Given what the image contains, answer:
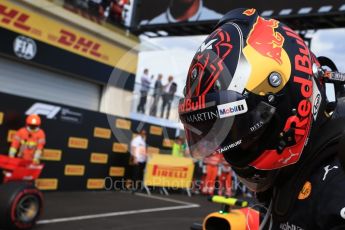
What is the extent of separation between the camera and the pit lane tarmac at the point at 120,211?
712cm

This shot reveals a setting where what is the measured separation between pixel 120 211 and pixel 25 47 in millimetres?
6575

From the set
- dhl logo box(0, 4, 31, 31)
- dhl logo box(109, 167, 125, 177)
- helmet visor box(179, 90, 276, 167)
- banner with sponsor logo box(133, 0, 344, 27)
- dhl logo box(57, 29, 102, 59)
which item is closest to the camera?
helmet visor box(179, 90, 276, 167)

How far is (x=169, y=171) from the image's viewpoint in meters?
12.3

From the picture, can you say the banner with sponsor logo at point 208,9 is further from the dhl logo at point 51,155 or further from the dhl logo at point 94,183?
the dhl logo at point 51,155

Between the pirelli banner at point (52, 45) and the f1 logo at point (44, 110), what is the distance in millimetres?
3171

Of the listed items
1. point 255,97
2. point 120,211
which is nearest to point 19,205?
point 120,211

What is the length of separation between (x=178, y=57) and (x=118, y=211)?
7.02 metres

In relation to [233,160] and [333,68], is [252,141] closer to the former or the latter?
[233,160]

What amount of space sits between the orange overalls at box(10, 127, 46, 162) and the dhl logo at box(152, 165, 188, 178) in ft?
13.1

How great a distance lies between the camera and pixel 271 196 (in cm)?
155

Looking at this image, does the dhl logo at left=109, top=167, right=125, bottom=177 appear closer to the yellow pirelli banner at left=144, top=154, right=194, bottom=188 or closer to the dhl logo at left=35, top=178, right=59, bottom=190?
the yellow pirelli banner at left=144, top=154, right=194, bottom=188

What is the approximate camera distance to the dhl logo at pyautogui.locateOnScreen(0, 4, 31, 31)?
12.2 m

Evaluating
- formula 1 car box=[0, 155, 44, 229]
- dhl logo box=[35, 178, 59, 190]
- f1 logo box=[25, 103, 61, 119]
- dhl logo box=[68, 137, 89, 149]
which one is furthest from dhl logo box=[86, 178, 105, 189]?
formula 1 car box=[0, 155, 44, 229]

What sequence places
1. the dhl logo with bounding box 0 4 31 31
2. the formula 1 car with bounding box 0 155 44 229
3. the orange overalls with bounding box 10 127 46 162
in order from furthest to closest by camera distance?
1. the dhl logo with bounding box 0 4 31 31
2. the orange overalls with bounding box 10 127 46 162
3. the formula 1 car with bounding box 0 155 44 229
